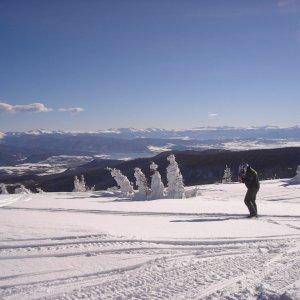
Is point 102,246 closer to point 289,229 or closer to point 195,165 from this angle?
point 289,229

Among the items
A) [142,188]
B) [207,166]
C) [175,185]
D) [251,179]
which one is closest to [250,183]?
[251,179]

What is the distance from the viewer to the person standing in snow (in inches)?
508

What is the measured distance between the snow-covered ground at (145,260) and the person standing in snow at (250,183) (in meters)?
2.21

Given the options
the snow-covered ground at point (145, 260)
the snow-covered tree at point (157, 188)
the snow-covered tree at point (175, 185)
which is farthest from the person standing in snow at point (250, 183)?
the snow-covered tree at point (157, 188)

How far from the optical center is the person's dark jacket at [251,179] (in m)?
13.4

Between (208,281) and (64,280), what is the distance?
1993 mm

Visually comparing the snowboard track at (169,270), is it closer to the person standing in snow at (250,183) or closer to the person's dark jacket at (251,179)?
the person standing in snow at (250,183)

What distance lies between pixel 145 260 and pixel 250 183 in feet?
24.0

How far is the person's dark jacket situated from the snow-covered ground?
282 centimetres

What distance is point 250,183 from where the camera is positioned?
13.4 m

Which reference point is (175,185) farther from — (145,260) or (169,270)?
(169,270)

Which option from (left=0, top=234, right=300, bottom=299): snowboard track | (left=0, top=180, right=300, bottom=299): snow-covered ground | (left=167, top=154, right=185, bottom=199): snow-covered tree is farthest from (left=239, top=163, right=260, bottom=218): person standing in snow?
(left=167, top=154, right=185, bottom=199): snow-covered tree

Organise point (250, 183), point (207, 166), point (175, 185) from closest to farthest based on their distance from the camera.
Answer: point (250, 183)
point (175, 185)
point (207, 166)

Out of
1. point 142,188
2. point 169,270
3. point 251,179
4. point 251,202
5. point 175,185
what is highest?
point 251,179
